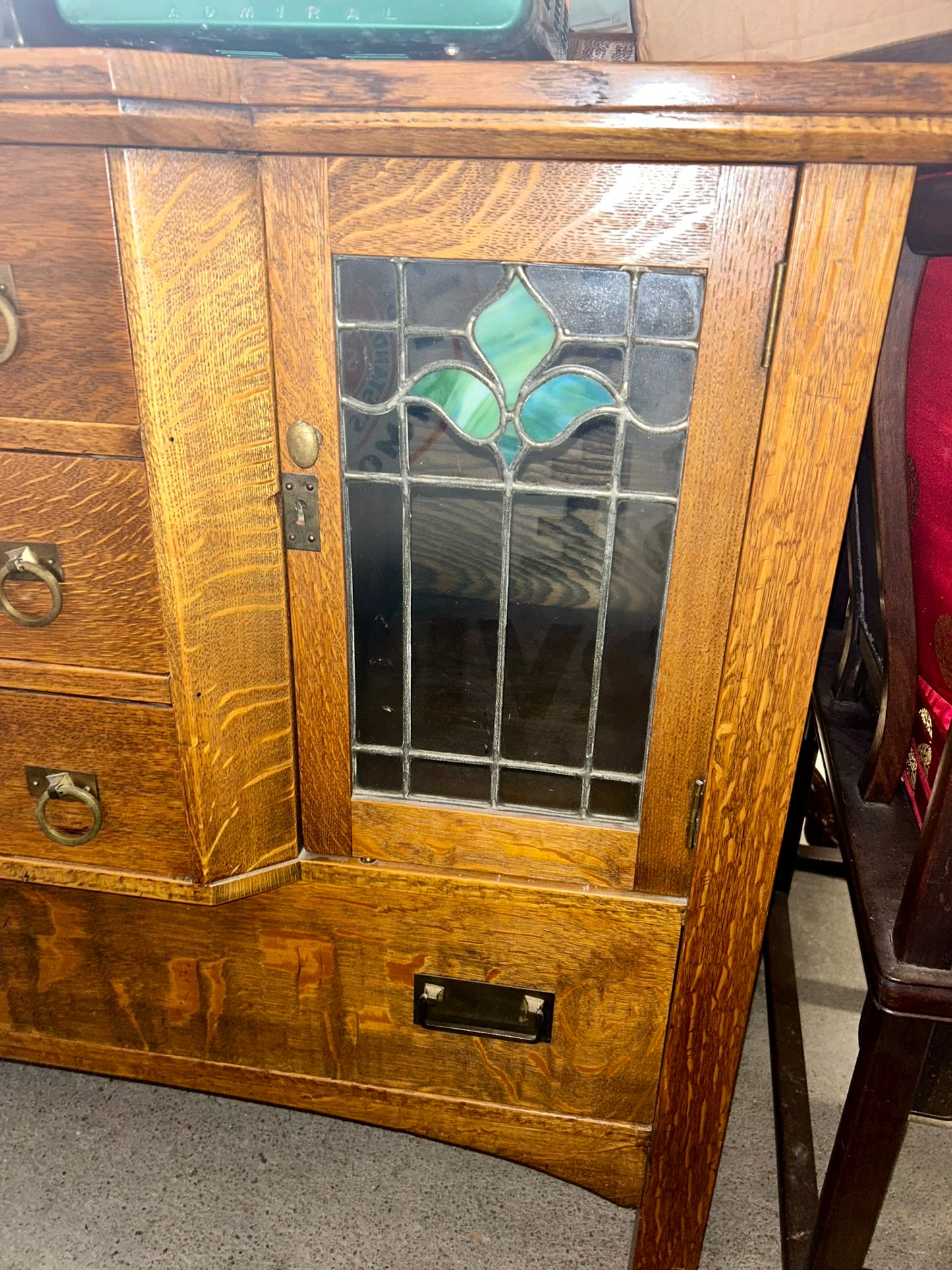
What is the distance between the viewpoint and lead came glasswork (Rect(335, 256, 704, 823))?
68 centimetres

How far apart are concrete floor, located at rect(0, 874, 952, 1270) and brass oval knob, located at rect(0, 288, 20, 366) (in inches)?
37.4

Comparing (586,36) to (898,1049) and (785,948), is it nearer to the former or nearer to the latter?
(898,1049)

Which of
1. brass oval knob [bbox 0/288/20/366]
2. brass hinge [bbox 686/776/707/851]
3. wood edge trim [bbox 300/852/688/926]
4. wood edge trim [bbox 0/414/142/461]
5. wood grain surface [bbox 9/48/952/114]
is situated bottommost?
wood edge trim [bbox 300/852/688/926]

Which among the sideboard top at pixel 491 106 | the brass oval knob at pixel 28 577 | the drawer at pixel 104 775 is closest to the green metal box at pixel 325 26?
the sideboard top at pixel 491 106

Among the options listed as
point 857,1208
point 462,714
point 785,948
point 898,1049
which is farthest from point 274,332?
point 785,948

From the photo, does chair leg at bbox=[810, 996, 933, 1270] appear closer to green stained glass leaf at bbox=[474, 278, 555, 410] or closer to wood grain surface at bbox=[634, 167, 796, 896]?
wood grain surface at bbox=[634, 167, 796, 896]

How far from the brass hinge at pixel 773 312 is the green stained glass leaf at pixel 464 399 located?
20 centimetres

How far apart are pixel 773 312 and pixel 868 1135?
2.14 ft

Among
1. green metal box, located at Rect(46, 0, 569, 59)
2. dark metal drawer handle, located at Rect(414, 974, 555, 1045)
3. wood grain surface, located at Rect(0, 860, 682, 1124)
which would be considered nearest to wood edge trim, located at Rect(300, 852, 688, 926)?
wood grain surface, located at Rect(0, 860, 682, 1124)

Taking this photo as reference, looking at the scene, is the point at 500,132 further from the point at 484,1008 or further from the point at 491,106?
the point at 484,1008

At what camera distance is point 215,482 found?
28.3 inches

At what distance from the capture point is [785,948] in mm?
1357

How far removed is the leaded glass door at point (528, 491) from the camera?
2.13ft

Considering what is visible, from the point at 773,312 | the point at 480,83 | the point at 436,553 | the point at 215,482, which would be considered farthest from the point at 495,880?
the point at 480,83
